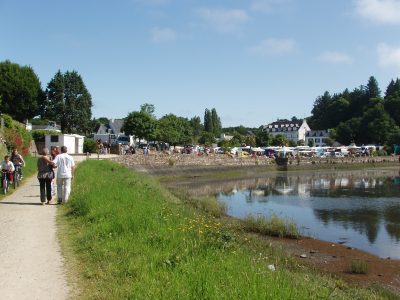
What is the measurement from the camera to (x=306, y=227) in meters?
23.8

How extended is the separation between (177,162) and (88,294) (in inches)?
2316

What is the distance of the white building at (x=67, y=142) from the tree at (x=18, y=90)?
1200 cm

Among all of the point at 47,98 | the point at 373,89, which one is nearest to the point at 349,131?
the point at 373,89

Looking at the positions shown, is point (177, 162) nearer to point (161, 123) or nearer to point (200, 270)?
point (161, 123)

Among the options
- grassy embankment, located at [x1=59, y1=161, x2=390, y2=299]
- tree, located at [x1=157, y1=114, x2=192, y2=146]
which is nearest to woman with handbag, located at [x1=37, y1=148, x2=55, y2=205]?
grassy embankment, located at [x1=59, y1=161, x2=390, y2=299]

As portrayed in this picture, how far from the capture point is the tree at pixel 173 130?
325 feet

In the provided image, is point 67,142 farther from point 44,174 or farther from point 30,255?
point 30,255

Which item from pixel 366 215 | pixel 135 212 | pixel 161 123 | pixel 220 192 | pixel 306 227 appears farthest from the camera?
pixel 161 123

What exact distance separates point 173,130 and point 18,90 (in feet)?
141

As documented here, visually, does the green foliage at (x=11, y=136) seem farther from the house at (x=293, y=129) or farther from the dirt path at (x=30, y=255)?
the house at (x=293, y=129)

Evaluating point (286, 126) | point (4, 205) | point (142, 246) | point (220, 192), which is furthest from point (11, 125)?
point (286, 126)

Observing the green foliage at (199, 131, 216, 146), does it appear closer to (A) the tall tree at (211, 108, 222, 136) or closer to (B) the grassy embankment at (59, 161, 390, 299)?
(A) the tall tree at (211, 108, 222, 136)

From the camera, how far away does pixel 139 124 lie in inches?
3285

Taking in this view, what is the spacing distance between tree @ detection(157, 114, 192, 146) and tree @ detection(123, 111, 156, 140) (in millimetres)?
5750
